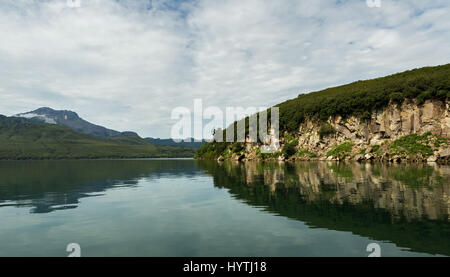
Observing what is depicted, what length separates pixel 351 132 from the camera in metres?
114

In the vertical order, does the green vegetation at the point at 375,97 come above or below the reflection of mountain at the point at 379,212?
above

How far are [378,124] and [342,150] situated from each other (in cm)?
1606

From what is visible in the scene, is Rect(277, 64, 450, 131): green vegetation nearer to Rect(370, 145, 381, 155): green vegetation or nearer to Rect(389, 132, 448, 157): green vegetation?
Rect(389, 132, 448, 157): green vegetation

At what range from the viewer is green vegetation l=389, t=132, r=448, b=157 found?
8738 centimetres

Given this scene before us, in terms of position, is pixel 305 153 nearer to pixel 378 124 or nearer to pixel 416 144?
pixel 378 124

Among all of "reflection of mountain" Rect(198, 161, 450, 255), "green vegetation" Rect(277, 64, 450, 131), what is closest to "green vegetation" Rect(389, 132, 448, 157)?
"green vegetation" Rect(277, 64, 450, 131)

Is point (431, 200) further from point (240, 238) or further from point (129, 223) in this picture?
point (129, 223)


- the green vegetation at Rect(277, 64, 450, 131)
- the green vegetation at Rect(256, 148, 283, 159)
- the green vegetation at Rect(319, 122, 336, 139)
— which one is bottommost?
the green vegetation at Rect(256, 148, 283, 159)

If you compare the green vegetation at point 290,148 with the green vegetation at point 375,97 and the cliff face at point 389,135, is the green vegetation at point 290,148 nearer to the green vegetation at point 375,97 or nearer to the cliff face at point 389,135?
the cliff face at point 389,135

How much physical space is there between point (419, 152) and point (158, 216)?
9404 cm

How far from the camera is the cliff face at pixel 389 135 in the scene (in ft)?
292

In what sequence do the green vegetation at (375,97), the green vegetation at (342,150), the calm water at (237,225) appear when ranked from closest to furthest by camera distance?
1. the calm water at (237,225)
2. the green vegetation at (375,97)
3. the green vegetation at (342,150)

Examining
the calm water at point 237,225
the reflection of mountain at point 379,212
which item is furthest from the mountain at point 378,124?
the calm water at point 237,225
